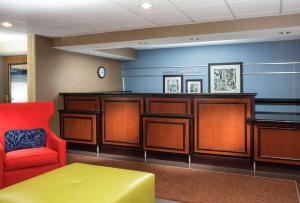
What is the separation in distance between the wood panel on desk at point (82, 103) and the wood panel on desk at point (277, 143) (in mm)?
3125

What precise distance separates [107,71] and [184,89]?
222 cm

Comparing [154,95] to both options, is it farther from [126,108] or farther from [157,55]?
[157,55]

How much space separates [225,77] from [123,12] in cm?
402

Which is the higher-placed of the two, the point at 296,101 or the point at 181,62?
the point at 181,62

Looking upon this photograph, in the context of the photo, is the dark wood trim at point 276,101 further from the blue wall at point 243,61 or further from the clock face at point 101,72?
the clock face at point 101,72

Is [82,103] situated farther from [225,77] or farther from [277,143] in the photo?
[277,143]

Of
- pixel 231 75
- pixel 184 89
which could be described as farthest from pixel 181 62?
pixel 231 75

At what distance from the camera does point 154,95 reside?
514 cm

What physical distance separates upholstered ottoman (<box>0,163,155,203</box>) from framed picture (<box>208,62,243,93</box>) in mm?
5003

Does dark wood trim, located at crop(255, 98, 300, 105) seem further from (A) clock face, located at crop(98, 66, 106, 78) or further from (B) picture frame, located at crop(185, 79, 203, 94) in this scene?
(A) clock face, located at crop(98, 66, 106, 78)

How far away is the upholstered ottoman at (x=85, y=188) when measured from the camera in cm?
219

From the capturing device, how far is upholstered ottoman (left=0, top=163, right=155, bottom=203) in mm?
2191

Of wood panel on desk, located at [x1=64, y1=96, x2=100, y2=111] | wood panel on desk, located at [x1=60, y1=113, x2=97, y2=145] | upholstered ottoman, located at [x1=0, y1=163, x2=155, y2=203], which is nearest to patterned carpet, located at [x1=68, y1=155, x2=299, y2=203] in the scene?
upholstered ottoman, located at [x1=0, y1=163, x2=155, y2=203]

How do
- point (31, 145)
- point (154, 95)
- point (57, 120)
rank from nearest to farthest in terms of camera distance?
1. point (31, 145)
2. point (154, 95)
3. point (57, 120)
